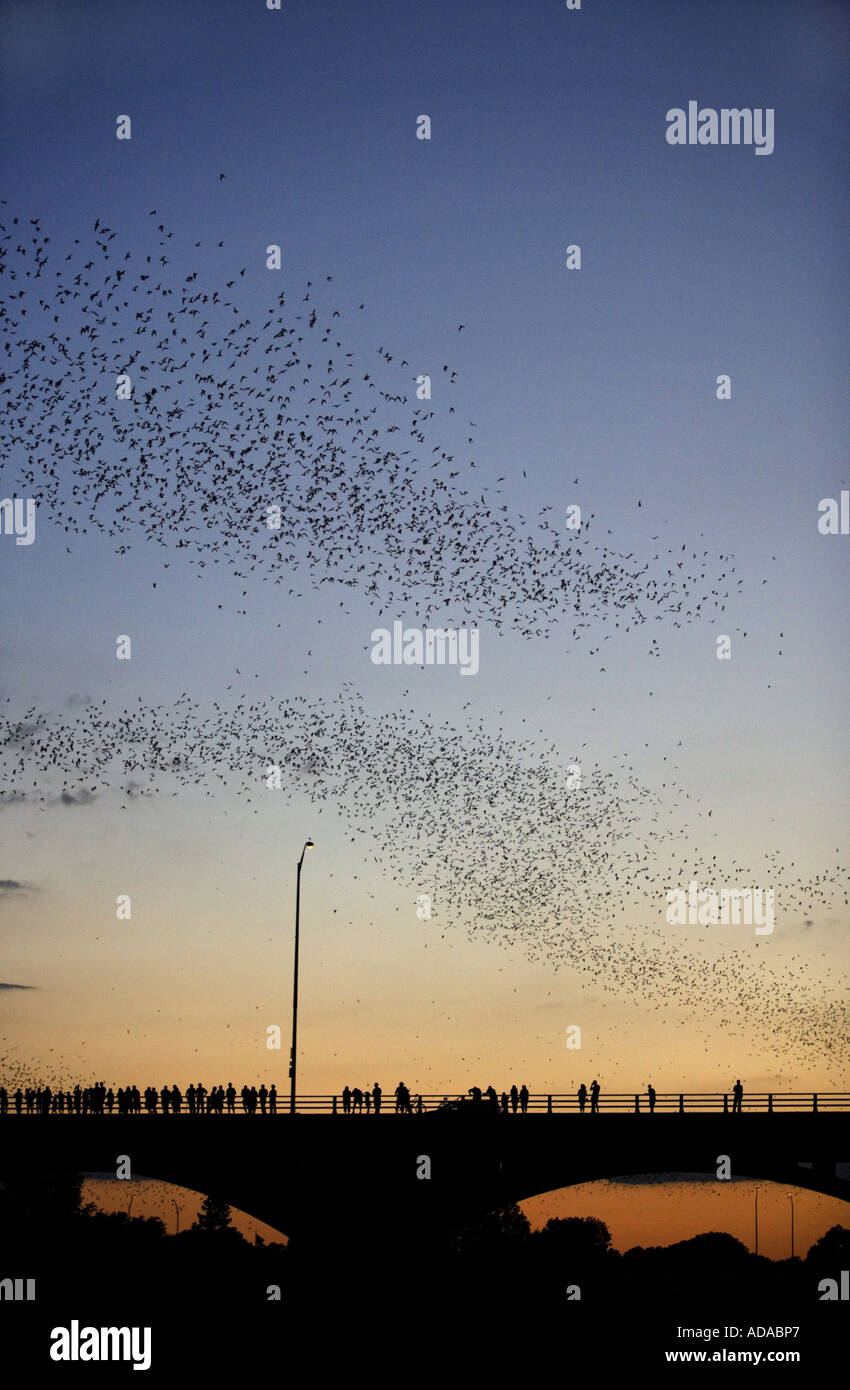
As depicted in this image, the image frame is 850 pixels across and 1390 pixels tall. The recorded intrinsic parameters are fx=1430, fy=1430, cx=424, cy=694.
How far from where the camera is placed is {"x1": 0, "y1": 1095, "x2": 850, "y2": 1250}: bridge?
48844 millimetres

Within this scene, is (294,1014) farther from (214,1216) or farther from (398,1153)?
(214,1216)

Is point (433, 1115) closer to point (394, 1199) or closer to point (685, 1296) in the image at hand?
point (394, 1199)

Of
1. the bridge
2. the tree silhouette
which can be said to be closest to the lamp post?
the bridge

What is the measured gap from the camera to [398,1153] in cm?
5072

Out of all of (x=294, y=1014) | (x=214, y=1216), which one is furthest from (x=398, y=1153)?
(x=214, y=1216)

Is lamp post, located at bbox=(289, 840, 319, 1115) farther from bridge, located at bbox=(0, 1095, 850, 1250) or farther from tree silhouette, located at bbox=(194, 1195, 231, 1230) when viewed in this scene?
tree silhouette, located at bbox=(194, 1195, 231, 1230)

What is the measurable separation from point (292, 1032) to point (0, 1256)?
24365 millimetres

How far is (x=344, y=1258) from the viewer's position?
5294 centimetres

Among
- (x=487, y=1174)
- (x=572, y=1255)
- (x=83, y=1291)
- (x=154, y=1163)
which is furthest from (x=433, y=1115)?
(x=572, y=1255)

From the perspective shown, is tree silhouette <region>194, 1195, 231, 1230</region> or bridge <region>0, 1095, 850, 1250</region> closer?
bridge <region>0, 1095, 850, 1250</region>

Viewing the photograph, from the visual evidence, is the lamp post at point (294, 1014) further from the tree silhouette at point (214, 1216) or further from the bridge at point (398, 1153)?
the tree silhouette at point (214, 1216)

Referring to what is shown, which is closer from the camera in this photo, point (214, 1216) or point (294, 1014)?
point (294, 1014)

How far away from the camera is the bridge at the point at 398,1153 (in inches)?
1923

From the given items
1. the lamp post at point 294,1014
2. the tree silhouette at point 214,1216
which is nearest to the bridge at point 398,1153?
the lamp post at point 294,1014
